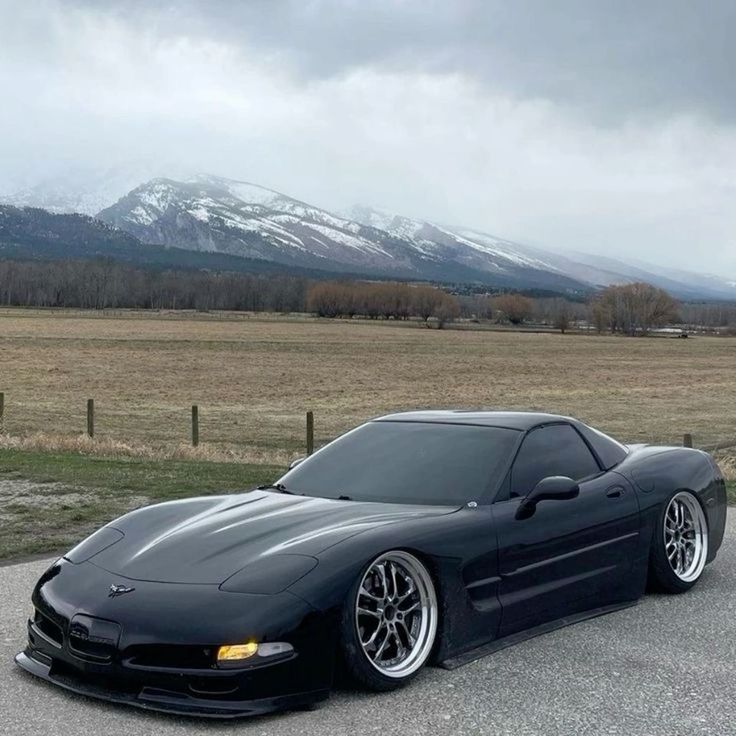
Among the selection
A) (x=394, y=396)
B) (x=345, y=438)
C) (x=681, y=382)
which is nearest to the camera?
(x=345, y=438)

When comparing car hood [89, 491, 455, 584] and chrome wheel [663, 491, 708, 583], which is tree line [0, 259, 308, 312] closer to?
chrome wheel [663, 491, 708, 583]

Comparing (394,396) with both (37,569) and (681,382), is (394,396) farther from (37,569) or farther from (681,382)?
(37,569)

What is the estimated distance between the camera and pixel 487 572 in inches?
204

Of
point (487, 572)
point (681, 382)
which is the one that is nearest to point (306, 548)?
point (487, 572)

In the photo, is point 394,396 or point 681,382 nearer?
point 394,396

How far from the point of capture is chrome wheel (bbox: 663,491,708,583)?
22.0 feet

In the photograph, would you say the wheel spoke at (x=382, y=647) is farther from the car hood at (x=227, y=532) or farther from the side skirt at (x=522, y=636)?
the car hood at (x=227, y=532)

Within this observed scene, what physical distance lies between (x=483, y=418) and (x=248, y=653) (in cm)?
256

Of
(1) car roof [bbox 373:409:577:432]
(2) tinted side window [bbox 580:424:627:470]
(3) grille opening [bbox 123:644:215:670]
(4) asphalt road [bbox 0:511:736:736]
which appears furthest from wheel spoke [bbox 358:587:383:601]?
(2) tinted side window [bbox 580:424:627:470]

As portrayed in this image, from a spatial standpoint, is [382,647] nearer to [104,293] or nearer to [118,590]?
[118,590]

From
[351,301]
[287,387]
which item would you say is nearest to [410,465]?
[287,387]

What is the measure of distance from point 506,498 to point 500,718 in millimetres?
1511

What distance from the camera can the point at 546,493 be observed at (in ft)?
18.1

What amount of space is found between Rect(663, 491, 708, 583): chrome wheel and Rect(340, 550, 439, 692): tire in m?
2.44
